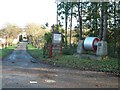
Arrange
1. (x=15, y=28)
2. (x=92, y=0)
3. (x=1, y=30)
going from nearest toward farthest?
(x=92, y=0) → (x=1, y=30) → (x=15, y=28)

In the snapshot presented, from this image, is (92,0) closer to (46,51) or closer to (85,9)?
(85,9)

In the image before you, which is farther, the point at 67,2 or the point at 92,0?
the point at 67,2

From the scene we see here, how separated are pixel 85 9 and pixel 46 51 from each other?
7.51 metres

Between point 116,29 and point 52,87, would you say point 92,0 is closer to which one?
point 116,29

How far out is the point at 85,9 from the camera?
34.6 metres

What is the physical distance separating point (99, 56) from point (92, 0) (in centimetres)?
1010

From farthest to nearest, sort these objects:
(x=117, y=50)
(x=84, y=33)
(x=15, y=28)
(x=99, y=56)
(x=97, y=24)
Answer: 1. (x=15, y=28)
2. (x=84, y=33)
3. (x=97, y=24)
4. (x=117, y=50)
5. (x=99, y=56)

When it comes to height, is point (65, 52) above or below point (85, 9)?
below

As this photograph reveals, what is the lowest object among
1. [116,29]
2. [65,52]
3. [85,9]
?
[65,52]

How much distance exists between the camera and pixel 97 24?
119 feet

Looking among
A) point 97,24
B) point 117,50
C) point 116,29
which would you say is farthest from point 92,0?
point 117,50

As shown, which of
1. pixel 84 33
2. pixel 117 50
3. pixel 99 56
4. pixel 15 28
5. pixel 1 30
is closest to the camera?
pixel 99 56

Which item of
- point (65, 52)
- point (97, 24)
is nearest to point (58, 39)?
point (65, 52)

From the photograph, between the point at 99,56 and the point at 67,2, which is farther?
the point at 67,2
